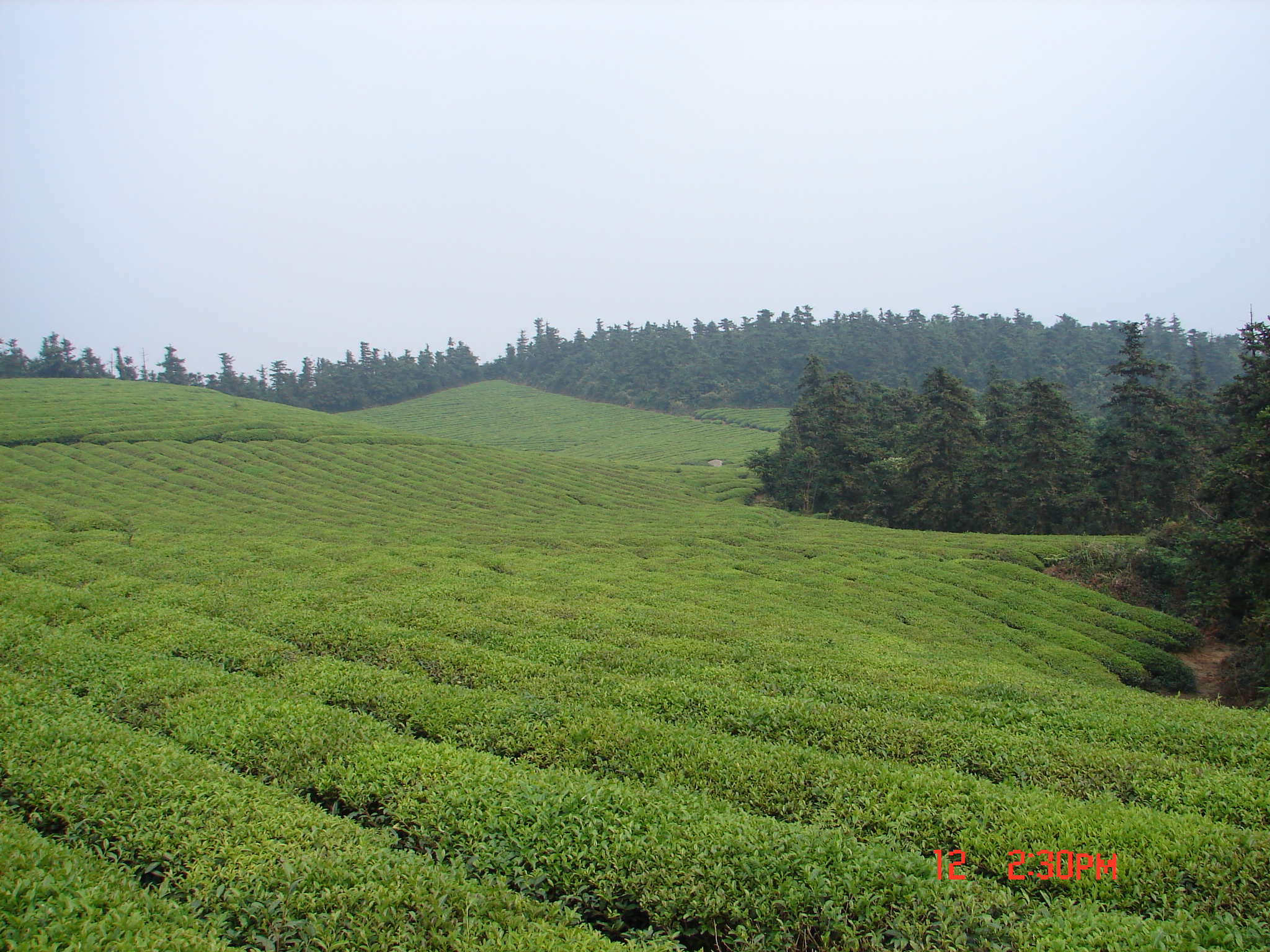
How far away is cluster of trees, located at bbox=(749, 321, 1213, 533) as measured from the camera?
130 feet

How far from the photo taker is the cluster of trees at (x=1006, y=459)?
39688 millimetres

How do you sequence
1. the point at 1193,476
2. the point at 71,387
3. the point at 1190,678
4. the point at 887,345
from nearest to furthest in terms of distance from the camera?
the point at 1190,678 → the point at 1193,476 → the point at 71,387 → the point at 887,345

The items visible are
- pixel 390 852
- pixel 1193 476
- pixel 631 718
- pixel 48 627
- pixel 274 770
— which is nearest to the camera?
pixel 390 852

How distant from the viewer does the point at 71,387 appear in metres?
80.0

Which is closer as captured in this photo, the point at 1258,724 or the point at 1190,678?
the point at 1258,724

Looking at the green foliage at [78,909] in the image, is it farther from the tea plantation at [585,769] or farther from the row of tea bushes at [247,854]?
the row of tea bushes at [247,854]

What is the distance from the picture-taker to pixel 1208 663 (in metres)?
20.7

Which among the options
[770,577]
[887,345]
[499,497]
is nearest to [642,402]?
[887,345]

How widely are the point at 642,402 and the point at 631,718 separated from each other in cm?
11030

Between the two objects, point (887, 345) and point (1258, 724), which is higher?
point (887, 345)

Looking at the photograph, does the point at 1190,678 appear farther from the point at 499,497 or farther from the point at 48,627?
the point at 499,497

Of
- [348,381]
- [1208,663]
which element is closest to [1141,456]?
[1208,663]
